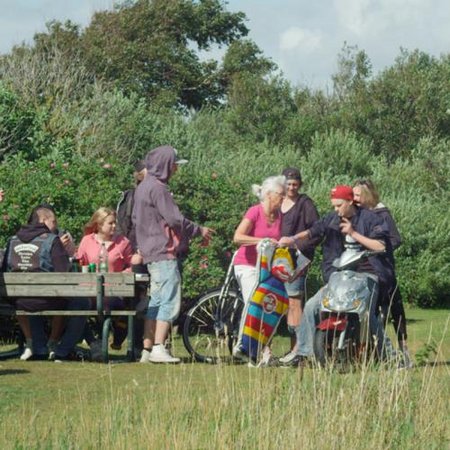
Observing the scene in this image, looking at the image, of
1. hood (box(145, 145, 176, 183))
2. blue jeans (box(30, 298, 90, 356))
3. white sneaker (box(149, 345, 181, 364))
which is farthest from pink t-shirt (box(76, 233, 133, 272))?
white sneaker (box(149, 345, 181, 364))

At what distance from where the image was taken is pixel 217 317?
1336cm

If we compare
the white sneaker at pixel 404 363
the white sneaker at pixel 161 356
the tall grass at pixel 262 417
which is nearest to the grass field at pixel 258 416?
the tall grass at pixel 262 417

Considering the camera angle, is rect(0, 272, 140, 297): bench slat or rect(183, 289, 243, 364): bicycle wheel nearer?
rect(0, 272, 140, 297): bench slat

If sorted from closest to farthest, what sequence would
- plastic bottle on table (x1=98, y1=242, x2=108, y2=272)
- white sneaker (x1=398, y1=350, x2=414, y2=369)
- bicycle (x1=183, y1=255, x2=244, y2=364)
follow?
white sneaker (x1=398, y1=350, x2=414, y2=369) → bicycle (x1=183, y1=255, x2=244, y2=364) → plastic bottle on table (x1=98, y1=242, x2=108, y2=272)

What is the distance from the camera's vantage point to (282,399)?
29.3ft

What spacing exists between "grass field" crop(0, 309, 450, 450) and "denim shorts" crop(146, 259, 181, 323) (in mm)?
2566

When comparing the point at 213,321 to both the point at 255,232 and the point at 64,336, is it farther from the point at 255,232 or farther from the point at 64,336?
the point at 64,336

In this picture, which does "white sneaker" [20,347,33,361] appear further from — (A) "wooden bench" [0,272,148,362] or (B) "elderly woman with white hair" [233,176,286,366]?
(B) "elderly woman with white hair" [233,176,286,366]

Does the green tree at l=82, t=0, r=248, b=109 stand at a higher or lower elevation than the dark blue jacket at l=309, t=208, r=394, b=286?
higher

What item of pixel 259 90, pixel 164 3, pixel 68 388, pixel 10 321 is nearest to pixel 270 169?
pixel 10 321

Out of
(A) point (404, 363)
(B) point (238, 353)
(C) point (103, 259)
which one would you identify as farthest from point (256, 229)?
(A) point (404, 363)

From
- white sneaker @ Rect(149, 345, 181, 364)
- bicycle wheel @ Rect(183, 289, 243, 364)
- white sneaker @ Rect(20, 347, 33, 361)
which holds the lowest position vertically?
white sneaker @ Rect(20, 347, 33, 361)

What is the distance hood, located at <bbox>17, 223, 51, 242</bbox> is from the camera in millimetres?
13184

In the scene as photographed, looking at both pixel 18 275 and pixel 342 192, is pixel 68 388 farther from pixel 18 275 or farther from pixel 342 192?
pixel 342 192
